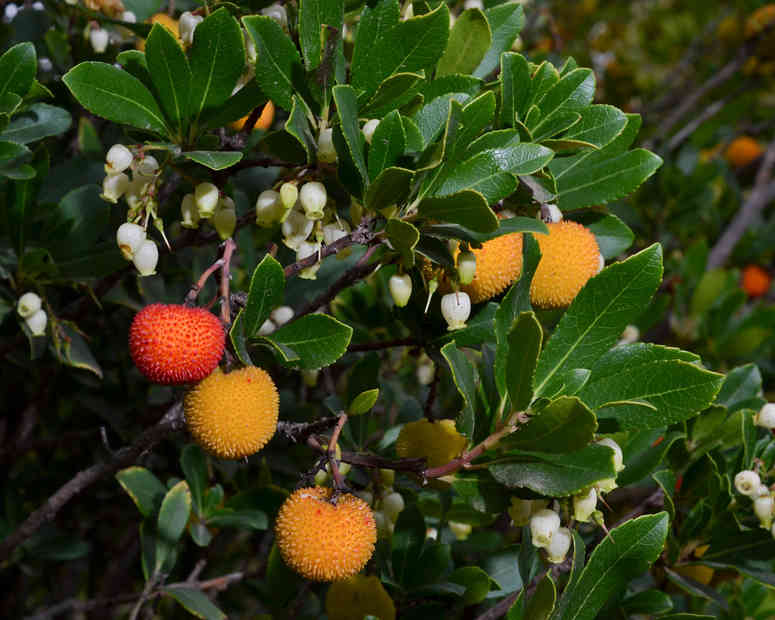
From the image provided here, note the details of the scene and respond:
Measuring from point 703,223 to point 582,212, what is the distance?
1.40 metres

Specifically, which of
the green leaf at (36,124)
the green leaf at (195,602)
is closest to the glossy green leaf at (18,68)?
the green leaf at (36,124)

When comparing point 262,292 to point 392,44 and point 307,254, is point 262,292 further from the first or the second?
point 392,44

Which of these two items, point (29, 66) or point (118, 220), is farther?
point (118, 220)

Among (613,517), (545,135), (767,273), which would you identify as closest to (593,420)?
(545,135)

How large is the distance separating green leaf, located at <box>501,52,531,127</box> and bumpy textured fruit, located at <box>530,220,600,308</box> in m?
0.14

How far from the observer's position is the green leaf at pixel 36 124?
3.41 ft

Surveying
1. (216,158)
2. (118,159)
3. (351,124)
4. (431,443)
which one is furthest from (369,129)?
(431,443)

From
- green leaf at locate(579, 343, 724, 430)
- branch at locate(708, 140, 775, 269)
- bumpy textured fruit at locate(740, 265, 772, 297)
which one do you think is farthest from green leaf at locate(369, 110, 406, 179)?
bumpy textured fruit at locate(740, 265, 772, 297)

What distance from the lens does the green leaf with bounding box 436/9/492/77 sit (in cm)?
94

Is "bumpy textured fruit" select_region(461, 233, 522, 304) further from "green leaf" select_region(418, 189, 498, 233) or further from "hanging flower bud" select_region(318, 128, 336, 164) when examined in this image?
"hanging flower bud" select_region(318, 128, 336, 164)

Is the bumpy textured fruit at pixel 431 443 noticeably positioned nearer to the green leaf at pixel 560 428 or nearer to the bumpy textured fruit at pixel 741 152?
the green leaf at pixel 560 428

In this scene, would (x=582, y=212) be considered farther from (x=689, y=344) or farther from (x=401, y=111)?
(x=689, y=344)

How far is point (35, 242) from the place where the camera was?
1.20 m

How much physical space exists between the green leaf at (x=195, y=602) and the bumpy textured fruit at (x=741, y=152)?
244 cm
